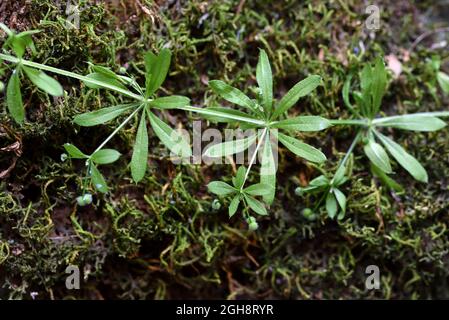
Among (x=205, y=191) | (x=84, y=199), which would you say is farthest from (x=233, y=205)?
(x=84, y=199)

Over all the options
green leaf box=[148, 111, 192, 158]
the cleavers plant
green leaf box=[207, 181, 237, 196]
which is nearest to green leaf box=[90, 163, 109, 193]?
the cleavers plant

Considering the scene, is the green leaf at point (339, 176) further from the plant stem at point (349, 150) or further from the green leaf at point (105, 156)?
the green leaf at point (105, 156)

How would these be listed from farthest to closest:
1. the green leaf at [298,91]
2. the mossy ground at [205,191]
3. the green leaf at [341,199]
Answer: the green leaf at [341,199], the mossy ground at [205,191], the green leaf at [298,91]

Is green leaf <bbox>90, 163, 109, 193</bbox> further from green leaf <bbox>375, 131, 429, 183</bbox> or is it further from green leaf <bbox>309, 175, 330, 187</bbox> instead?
green leaf <bbox>375, 131, 429, 183</bbox>

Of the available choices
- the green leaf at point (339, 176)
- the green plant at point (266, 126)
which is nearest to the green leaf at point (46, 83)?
the green plant at point (266, 126)
